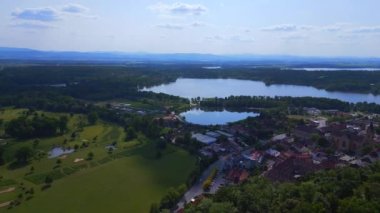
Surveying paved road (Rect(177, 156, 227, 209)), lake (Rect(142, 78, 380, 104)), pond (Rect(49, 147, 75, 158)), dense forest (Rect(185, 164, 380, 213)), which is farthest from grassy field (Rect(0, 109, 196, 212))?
lake (Rect(142, 78, 380, 104))

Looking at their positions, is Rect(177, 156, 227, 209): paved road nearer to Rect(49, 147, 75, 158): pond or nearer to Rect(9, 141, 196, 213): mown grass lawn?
Rect(9, 141, 196, 213): mown grass lawn

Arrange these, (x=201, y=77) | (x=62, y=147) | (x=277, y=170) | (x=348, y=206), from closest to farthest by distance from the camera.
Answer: (x=348, y=206) < (x=277, y=170) < (x=62, y=147) < (x=201, y=77)

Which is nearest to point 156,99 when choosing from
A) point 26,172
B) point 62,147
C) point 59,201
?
point 62,147

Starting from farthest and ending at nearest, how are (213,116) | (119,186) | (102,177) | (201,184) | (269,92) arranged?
(269,92), (213,116), (102,177), (119,186), (201,184)

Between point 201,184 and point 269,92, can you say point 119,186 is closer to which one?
point 201,184

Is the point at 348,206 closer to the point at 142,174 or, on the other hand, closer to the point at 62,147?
the point at 142,174

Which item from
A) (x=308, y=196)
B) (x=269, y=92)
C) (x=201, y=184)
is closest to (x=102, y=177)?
(x=201, y=184)

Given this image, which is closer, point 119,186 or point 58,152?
point 119,186

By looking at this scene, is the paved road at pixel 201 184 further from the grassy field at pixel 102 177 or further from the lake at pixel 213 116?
the lake at pixel 213 116
